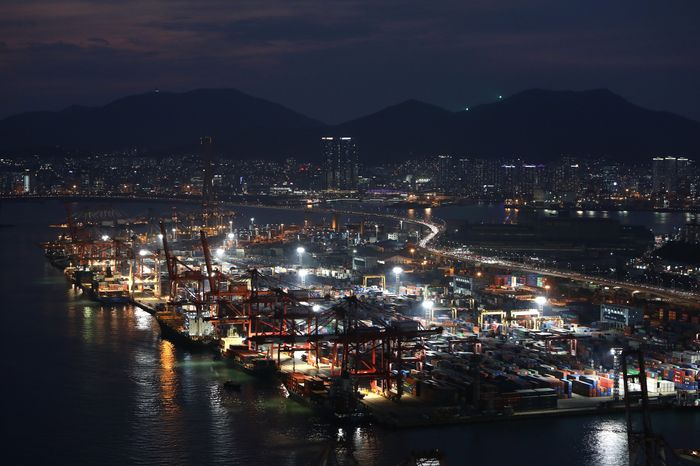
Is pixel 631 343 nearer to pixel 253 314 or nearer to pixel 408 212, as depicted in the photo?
pixel 253 314

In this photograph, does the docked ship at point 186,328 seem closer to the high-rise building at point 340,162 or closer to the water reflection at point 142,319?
the water reflection at point 142,319

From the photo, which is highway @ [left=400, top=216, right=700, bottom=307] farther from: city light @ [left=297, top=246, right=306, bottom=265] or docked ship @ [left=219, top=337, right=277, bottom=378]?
docked ship @ [left=219, top=337, right=277, bottom=378]

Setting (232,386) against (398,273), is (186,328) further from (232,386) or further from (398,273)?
(398,273)

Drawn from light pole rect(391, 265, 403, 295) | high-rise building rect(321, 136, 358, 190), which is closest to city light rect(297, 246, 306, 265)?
light pole rect(391, 265, 403, 295)

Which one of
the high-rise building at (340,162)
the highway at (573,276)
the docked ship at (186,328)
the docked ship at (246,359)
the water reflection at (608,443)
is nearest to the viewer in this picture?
the water reflection at (608,443)

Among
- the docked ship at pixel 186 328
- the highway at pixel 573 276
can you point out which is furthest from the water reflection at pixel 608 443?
the highway at pixel 573 276

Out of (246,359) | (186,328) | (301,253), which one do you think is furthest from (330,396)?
(301,253)

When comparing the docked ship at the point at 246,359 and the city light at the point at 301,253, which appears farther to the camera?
the city light at the point at 301,253
